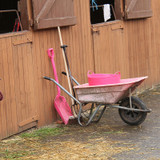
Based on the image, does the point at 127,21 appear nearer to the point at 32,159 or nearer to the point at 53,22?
the point at 53,22

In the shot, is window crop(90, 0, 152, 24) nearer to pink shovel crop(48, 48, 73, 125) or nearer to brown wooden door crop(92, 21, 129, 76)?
brown wooden door crop(92, 21, 129, 76)

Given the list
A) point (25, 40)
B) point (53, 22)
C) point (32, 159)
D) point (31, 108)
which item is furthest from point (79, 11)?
point (32, 159)

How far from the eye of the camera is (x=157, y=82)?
10672 millimetres

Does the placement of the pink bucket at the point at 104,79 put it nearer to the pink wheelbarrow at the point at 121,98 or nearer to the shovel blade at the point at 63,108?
the pink wheelbarrow at the point at 121,98

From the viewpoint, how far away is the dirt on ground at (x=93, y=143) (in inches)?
220

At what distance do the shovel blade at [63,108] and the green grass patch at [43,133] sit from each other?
1.04 ft

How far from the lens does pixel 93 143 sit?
6.15 meters

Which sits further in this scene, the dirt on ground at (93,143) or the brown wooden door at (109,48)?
the brown wooden door at (109,48)

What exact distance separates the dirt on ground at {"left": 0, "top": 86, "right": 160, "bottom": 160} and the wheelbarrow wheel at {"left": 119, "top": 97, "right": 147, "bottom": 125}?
100 mm

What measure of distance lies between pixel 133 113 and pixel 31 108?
1.53 meters

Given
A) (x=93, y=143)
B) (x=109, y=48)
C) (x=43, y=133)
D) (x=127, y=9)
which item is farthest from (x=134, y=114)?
(x=127, y=9)

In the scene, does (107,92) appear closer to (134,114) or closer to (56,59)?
(134,114)

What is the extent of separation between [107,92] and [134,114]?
57 cm

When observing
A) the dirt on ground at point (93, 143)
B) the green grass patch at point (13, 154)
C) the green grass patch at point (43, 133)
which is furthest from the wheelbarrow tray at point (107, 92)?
the green grass patch at point (13, 154)
